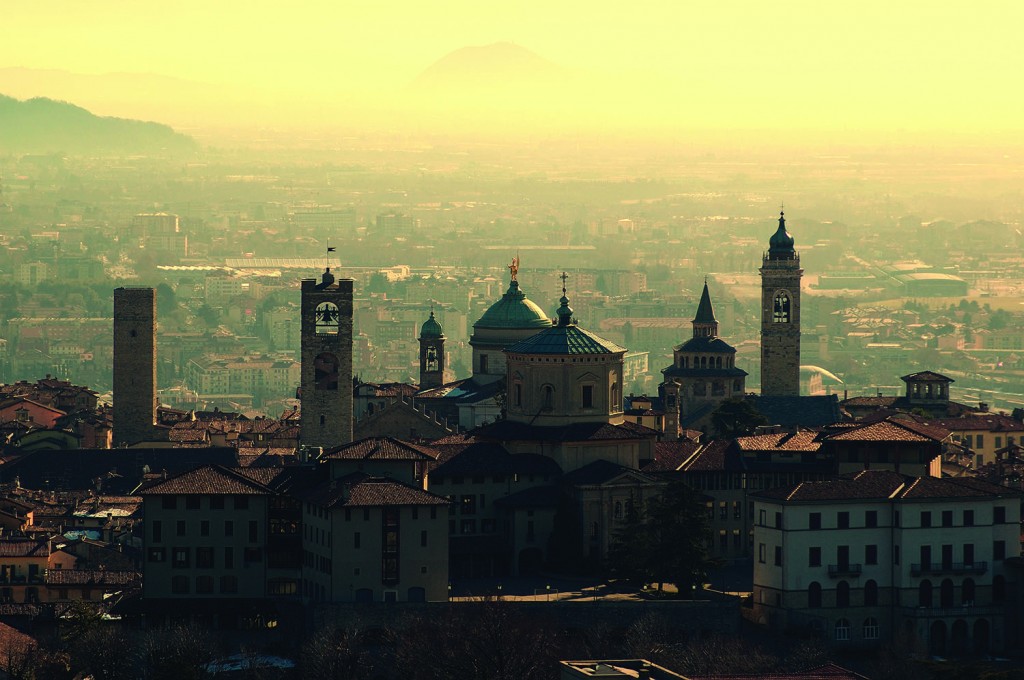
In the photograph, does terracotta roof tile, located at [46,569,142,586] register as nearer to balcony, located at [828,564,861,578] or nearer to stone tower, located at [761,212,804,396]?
balcony, located at [828,564,861,578]

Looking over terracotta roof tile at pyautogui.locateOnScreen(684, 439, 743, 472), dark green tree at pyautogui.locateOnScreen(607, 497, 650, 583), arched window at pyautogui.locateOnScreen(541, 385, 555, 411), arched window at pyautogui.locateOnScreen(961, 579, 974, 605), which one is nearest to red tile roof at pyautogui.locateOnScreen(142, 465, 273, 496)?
dark green tree at pyautogui.locateOnScreen(607, 497, 650, 583)

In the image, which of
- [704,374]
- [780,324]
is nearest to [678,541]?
[704,374]

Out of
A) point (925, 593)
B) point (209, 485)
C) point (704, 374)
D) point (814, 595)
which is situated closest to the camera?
point (814, 595)

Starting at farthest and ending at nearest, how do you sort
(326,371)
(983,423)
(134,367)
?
(134,367) < (983,423) < (326,371)

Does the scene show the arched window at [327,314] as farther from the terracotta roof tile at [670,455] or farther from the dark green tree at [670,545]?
the dark green tree at [670,545]

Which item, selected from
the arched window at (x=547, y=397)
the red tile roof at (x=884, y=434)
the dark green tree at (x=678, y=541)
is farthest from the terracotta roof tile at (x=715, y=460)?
the dark green tree at (x=678, y=541)

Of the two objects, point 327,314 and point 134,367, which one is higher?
point 327,314

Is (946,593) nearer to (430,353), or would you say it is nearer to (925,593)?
(925,593)
